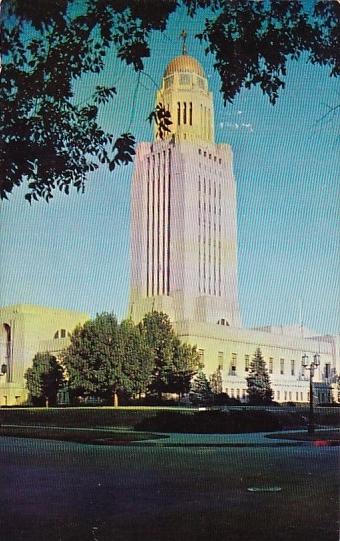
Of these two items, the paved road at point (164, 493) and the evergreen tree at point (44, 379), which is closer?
the paved road at point (164, 493)

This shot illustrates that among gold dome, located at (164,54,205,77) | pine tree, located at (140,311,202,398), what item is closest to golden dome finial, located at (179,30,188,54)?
gold dome, located at (164,54,205,77)

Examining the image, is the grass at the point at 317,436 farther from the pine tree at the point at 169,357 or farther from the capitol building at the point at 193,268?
the pine tree at the point at 169,357

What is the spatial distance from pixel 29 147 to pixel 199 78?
2.11 ft

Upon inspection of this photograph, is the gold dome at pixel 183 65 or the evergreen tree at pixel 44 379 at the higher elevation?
the gold dome at pixel 183 65

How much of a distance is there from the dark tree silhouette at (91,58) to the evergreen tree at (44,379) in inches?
22.7

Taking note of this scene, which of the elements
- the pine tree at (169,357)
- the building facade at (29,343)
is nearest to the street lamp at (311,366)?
the pine tree at (169,357)

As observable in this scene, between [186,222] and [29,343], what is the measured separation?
0.71 meters

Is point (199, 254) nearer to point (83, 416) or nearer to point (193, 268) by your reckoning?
point (193, 268)

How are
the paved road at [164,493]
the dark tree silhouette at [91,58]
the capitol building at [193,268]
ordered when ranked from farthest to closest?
the capitol building at [193,268], the dark tree silhouette at [91,58], the paved road at [164,493]

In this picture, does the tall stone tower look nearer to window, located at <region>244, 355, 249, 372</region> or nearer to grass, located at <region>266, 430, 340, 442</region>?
window, located at <region>244, 355, 249, 372</region>

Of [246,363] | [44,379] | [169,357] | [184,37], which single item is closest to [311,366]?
[246,363]

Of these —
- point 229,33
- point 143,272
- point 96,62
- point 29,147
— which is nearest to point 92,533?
point 143,272

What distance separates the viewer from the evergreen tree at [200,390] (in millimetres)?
2416

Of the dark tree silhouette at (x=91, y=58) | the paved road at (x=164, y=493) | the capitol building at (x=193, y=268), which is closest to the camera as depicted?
the paved road at (x=164, y=493)
